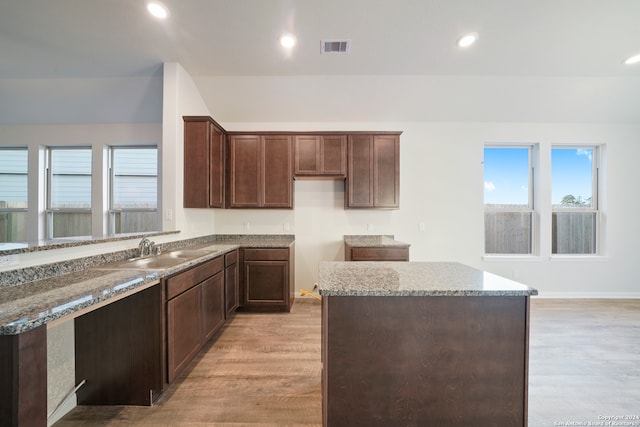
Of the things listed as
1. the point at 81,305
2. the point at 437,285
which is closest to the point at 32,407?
the point at 81,305

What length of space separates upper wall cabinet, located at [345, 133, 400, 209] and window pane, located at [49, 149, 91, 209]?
419 cm

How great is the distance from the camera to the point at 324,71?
10.5 feet

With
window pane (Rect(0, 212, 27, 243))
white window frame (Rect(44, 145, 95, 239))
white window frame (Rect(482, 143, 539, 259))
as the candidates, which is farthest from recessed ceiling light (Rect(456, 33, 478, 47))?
window pane (Rect(0, 212, 27, 243))

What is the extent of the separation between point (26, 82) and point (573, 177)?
27.5 ft

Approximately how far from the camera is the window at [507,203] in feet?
13.1

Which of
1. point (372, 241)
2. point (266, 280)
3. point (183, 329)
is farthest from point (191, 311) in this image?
point (372, 241)

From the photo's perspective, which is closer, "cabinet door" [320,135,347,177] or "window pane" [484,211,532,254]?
"cabinet door" [320,135,347,177]

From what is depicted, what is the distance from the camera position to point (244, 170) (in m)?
3.62

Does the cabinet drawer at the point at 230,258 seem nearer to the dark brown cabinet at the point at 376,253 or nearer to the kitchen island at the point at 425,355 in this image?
the dark brown cabinet at the point at 376,253

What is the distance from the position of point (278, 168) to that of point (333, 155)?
2.81 ft

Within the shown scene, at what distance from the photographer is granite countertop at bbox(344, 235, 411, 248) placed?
314 centimetres

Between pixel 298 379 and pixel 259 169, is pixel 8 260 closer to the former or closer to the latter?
pixel 298 379

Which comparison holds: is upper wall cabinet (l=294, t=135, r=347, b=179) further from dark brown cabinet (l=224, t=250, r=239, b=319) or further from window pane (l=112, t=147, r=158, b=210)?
window pane (l=112, t=147, r=158, b=210)

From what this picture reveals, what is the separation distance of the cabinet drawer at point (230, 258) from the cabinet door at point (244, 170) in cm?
86
